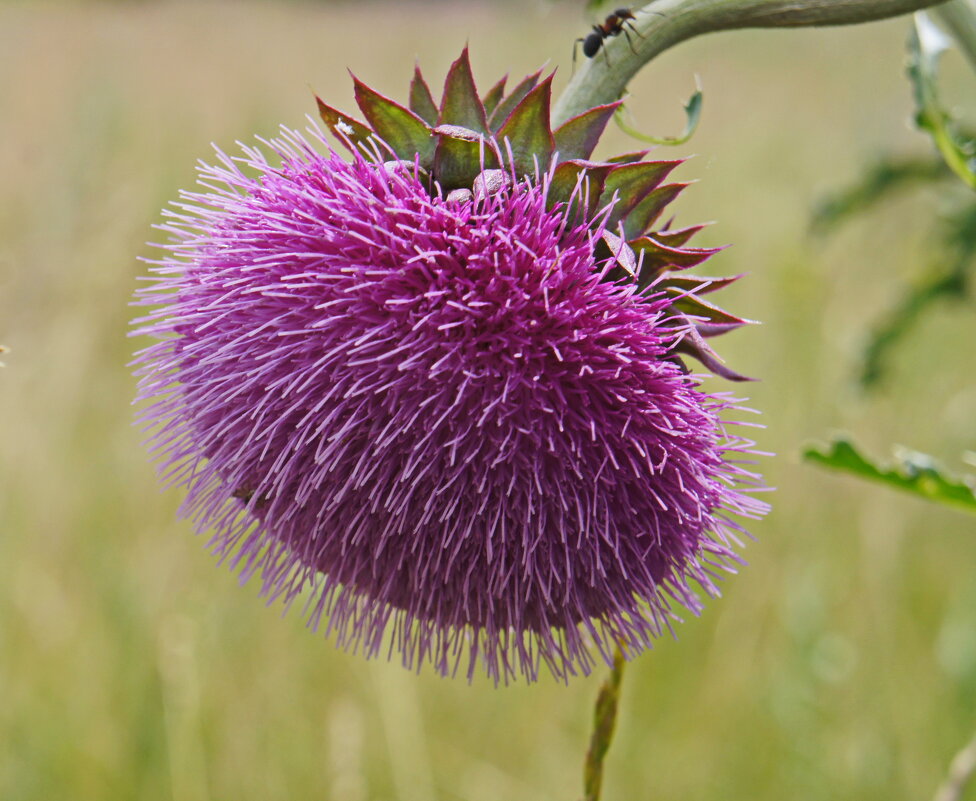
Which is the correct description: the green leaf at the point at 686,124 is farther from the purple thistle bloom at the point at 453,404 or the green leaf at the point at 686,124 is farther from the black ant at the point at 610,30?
the purple thistle bloom at the point at 453,404

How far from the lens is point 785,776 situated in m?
3.06

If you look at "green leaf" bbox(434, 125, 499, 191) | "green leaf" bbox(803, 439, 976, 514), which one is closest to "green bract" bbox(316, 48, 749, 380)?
"green leaf" bbox(434, 125, 499, 191)

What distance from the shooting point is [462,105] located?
1637mm

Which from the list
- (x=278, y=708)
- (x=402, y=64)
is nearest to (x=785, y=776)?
(x=278, y=708)

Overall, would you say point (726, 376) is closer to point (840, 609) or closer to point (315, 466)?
point (315, 466)

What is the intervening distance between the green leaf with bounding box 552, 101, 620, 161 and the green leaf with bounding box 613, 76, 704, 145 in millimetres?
48

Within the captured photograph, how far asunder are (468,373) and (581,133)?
1.74 ft

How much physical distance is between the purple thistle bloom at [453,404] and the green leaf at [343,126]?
56 millimetres

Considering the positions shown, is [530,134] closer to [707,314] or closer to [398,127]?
[398,127]

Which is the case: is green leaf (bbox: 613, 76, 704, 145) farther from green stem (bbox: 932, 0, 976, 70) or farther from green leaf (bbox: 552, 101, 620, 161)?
green stem (bbox: 932, 0, 976, 70)

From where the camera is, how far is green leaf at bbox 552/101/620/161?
1.60 meters

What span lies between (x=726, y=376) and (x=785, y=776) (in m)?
2.02

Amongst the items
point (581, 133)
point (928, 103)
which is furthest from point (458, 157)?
point (928, 103)

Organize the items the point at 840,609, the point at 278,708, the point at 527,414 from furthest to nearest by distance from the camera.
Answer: the point at 840,609, the point at 278,708, the point at 527,414
